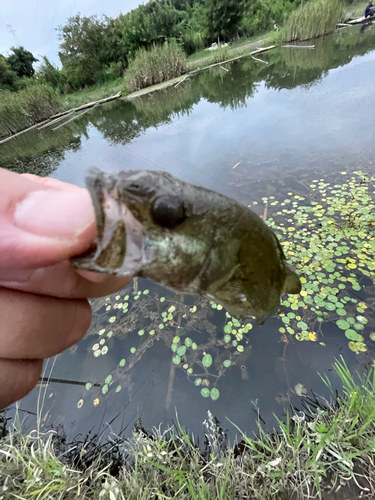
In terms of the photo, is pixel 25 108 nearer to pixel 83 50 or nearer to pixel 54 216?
pixel 54 216

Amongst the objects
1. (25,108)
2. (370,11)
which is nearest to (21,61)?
(25,108)

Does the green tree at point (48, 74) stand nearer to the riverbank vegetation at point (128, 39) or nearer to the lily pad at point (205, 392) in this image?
the riverbank vegetation at point (128, 39)

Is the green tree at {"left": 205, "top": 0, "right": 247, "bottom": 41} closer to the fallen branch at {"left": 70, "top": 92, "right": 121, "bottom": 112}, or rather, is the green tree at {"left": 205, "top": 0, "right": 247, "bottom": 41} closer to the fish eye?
the fallen branch at {"left": 70, "top": 92, "right": 121, "bottom": 112}

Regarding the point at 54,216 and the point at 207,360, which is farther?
the point at 207,360

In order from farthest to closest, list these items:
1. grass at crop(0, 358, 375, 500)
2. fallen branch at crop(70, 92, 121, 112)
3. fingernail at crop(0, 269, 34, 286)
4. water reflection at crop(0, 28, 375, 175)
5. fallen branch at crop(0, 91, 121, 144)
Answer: fallen branch at crop(70, 92, 121, 112), fallen branch at crop(0, 91, 121, 144), water reflection at crop(0, 28, 375, 175), grass at crop(0, 358, 375, 500), fingernail at crop(0, 269, 34, 286)

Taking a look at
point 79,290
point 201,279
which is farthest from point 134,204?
point 79,290

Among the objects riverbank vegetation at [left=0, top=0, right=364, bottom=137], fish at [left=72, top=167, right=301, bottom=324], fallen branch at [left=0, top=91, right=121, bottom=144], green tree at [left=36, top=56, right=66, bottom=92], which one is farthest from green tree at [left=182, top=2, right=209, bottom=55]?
fish at [left=72, top=167, right=301, bottom=324]

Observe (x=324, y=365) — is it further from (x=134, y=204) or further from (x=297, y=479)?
(x=134, y=204)
